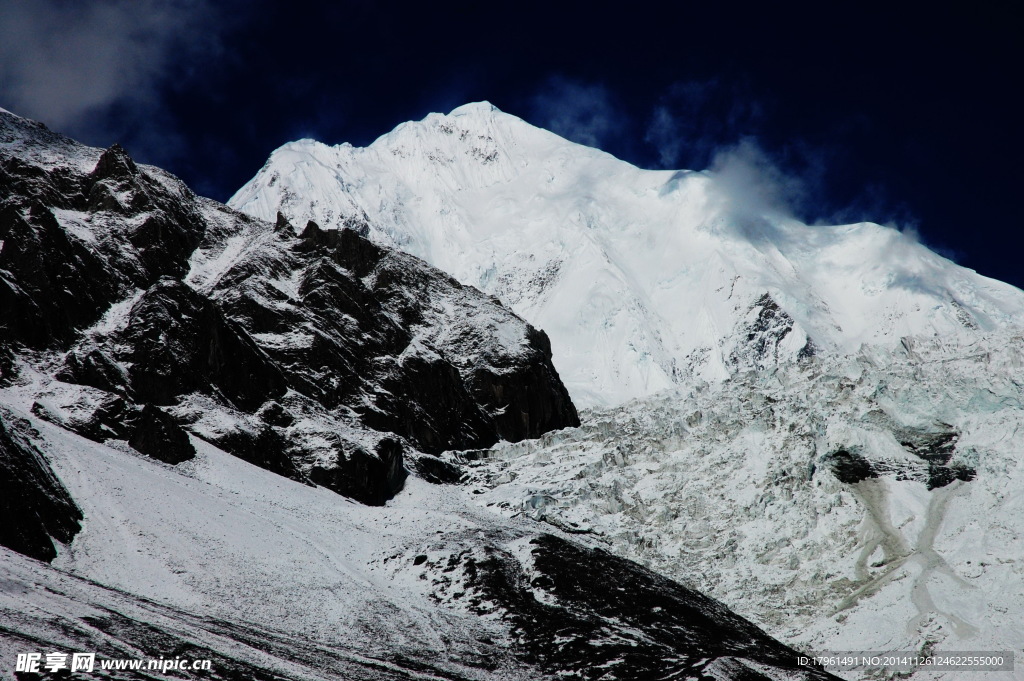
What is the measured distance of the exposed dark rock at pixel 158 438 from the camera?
101m

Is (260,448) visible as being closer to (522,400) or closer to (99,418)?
(99,418)

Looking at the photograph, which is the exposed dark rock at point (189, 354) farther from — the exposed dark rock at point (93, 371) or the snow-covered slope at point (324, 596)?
the snow-covered slope at point (324, 596)

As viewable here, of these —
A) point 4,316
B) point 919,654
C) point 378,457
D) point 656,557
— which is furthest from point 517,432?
point 919,654

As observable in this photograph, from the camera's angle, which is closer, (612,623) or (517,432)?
(612,623)

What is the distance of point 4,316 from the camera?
376 ft

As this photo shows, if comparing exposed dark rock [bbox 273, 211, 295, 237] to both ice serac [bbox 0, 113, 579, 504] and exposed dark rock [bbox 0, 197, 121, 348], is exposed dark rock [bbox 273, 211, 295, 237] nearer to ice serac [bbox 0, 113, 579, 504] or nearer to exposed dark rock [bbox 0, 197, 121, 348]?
ice serac [bbox 0, 113, 579, 504]

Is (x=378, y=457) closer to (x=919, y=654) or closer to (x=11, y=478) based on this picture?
(x=11, y=478)

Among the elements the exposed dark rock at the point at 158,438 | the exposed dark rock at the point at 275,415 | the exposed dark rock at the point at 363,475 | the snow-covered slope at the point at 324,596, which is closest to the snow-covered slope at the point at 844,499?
the snow-covered slope at the point at 324,596

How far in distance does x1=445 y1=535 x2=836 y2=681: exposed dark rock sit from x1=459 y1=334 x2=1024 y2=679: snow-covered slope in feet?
20.0

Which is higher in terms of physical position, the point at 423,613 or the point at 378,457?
the point at 378,457

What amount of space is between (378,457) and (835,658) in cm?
6656

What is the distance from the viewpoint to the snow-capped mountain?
211 feet

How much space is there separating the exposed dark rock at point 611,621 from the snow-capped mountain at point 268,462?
31 cm

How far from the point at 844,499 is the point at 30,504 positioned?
72.5 metres
